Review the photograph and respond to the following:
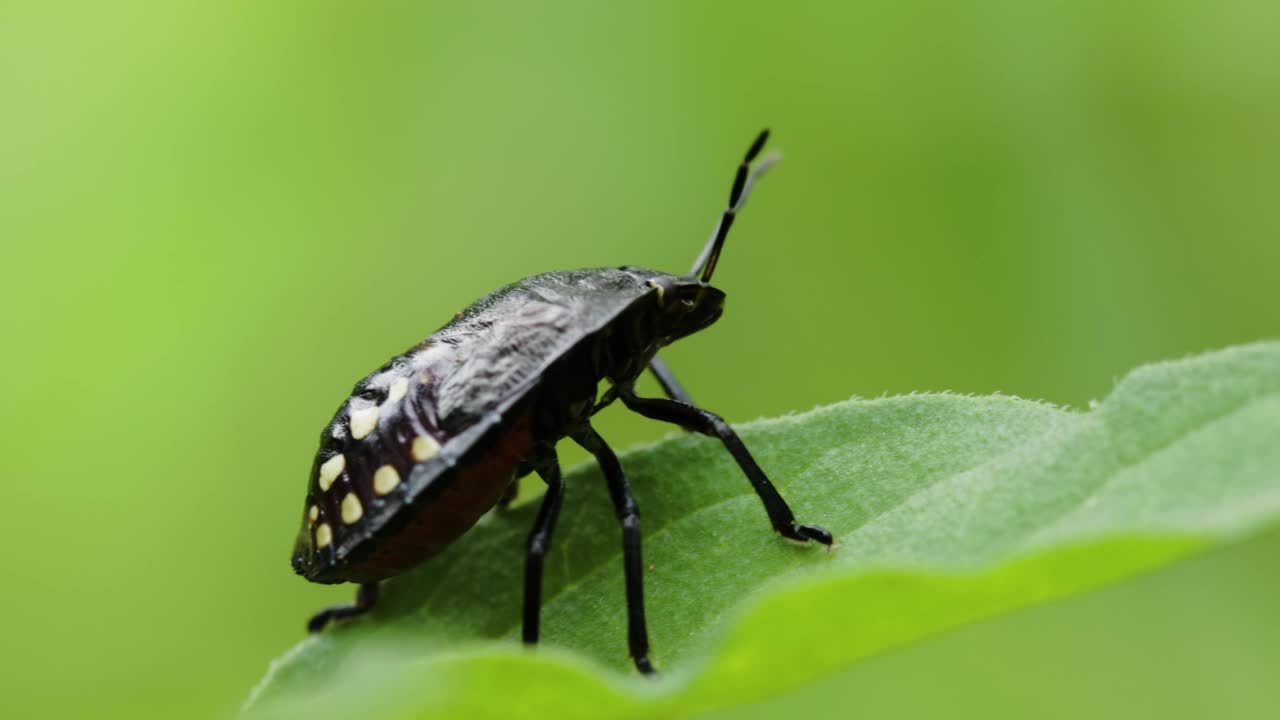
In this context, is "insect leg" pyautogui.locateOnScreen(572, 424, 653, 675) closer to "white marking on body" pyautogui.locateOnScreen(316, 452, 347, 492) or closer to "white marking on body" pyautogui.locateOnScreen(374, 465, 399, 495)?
"white marking on body" pyautogui.locateOnScreen(374, 465, 399, 495)

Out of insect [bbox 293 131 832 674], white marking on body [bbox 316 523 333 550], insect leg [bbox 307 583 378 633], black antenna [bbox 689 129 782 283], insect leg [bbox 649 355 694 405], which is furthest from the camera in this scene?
insect leg [bbox 649 355 694 405]

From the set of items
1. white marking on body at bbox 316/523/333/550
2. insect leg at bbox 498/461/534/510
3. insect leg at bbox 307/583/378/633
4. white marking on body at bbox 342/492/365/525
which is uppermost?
white marking on body at bbox 342/492/365/525

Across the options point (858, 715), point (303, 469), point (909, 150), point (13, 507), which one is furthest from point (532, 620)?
point (909, 150)

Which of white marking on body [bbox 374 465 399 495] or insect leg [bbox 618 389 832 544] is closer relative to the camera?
insect leg [bbox 618 389 832 544]

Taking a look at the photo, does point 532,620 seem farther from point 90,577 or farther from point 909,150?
point 909,150

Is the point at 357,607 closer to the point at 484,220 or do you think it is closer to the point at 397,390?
the point at 397,390

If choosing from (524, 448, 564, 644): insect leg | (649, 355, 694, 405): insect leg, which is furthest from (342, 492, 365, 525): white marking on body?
(649, 355, 694, 405): insect leg

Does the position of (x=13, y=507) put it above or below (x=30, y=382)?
below
